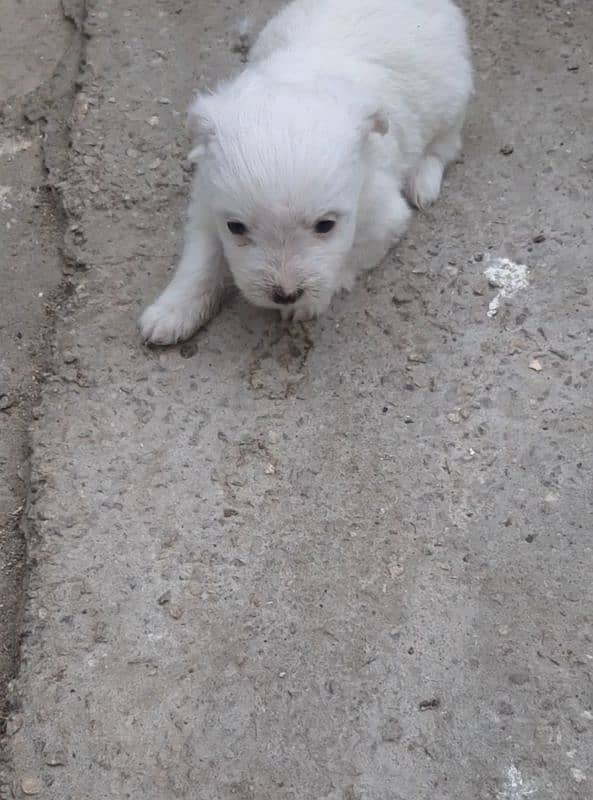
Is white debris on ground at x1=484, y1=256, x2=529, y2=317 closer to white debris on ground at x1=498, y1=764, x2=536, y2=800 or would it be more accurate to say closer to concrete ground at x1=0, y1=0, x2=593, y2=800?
concrete ground at x1=0, y1=0, x2=593, y2=800

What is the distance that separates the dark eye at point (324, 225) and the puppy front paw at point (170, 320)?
26.4 inches

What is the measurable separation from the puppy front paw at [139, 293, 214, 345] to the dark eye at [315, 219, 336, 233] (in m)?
0.67

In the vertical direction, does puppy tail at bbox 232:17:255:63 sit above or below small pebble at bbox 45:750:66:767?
above

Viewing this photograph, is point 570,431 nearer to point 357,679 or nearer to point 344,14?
point 357,679

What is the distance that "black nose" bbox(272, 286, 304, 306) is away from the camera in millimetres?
3125

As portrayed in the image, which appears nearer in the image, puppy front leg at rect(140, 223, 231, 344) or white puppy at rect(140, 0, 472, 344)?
white puppy at rect(140, 0, 472, 344)

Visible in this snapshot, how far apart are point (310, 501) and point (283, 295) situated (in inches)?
27.5

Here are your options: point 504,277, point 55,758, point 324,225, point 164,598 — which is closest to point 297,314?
point 324,225

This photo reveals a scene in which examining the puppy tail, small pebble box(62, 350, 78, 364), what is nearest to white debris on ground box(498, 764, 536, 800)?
small pebble box(62, 350, 78, 364)

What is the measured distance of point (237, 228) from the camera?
318 centimetres

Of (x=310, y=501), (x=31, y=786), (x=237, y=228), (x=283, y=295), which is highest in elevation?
(x=237, y=228)

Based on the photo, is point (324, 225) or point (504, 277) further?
point (504, 277)

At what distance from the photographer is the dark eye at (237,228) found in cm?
316

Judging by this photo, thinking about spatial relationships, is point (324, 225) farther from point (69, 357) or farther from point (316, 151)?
point (69, 357)
